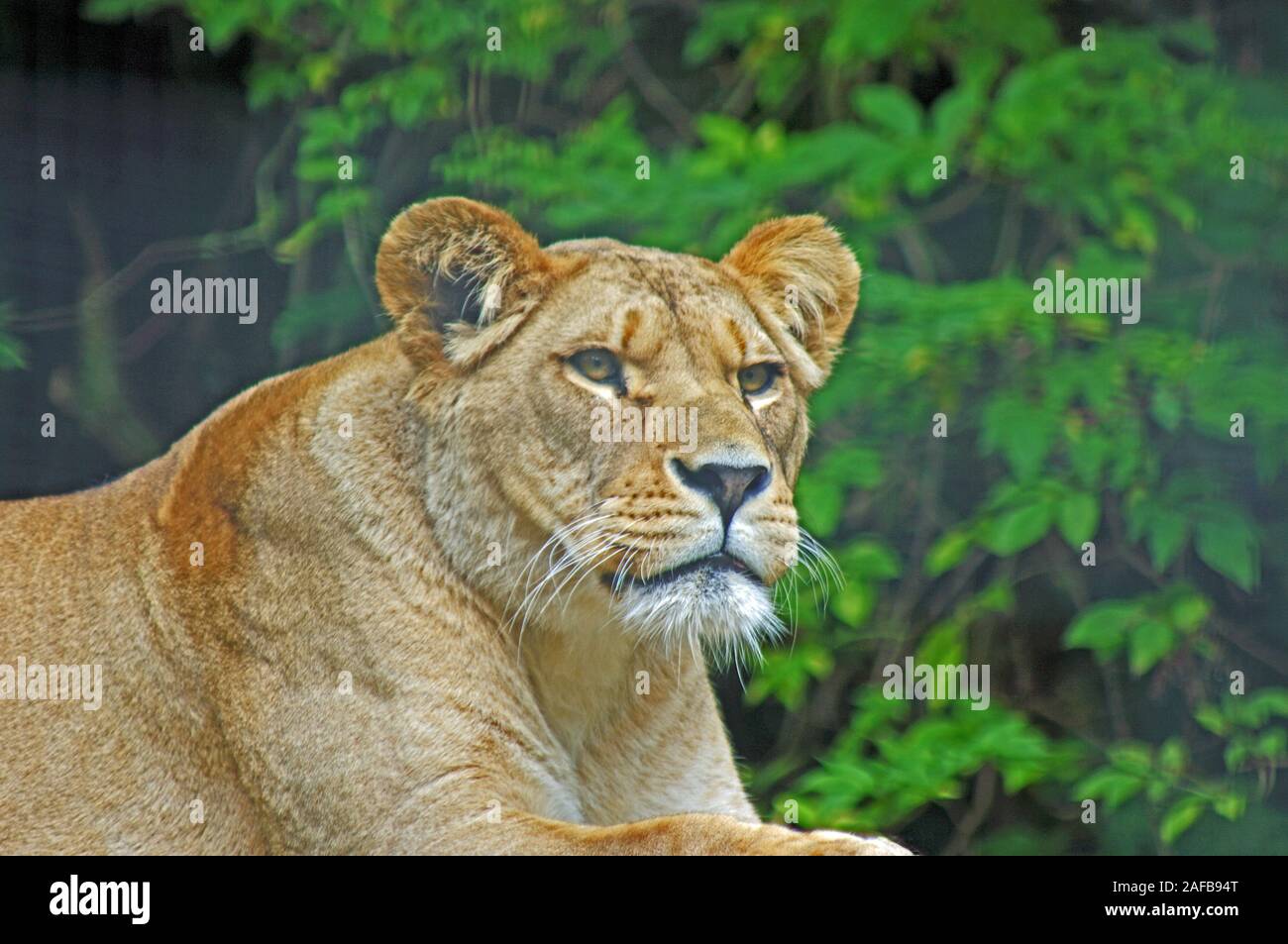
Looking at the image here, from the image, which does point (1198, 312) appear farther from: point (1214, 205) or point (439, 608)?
point (439, 608)

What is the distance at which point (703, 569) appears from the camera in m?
3.15

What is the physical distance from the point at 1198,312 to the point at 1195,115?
0.64m

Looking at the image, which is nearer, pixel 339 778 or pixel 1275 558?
pixel 339 778

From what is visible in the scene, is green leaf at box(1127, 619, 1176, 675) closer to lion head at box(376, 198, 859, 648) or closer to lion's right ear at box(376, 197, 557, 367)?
lion head at box(376, 198, 859, 648)

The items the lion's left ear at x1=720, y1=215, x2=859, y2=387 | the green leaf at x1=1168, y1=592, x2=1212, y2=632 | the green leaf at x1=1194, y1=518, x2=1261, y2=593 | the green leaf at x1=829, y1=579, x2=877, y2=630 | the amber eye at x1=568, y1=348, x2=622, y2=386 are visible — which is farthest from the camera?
→ the green leaf at x1=829, y1=579, x2=877, y2=630

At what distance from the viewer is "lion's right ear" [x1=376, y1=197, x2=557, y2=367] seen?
338 centimetres

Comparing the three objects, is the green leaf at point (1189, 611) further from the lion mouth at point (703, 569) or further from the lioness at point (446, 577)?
the lion mouth at point (703, 569)

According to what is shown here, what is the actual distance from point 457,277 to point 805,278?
801 millimetres

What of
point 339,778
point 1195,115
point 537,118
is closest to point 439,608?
point 339,778

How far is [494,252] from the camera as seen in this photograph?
11.1 feet

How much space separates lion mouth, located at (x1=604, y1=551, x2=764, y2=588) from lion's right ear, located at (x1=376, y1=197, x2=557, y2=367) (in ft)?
2.00

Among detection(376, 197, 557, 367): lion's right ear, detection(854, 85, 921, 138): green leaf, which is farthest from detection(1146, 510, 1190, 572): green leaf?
detection(376, 197, 557, 367): lion's right ear

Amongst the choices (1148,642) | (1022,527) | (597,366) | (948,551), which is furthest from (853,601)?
(597,366)

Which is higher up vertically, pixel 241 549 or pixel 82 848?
pixel 241 549
